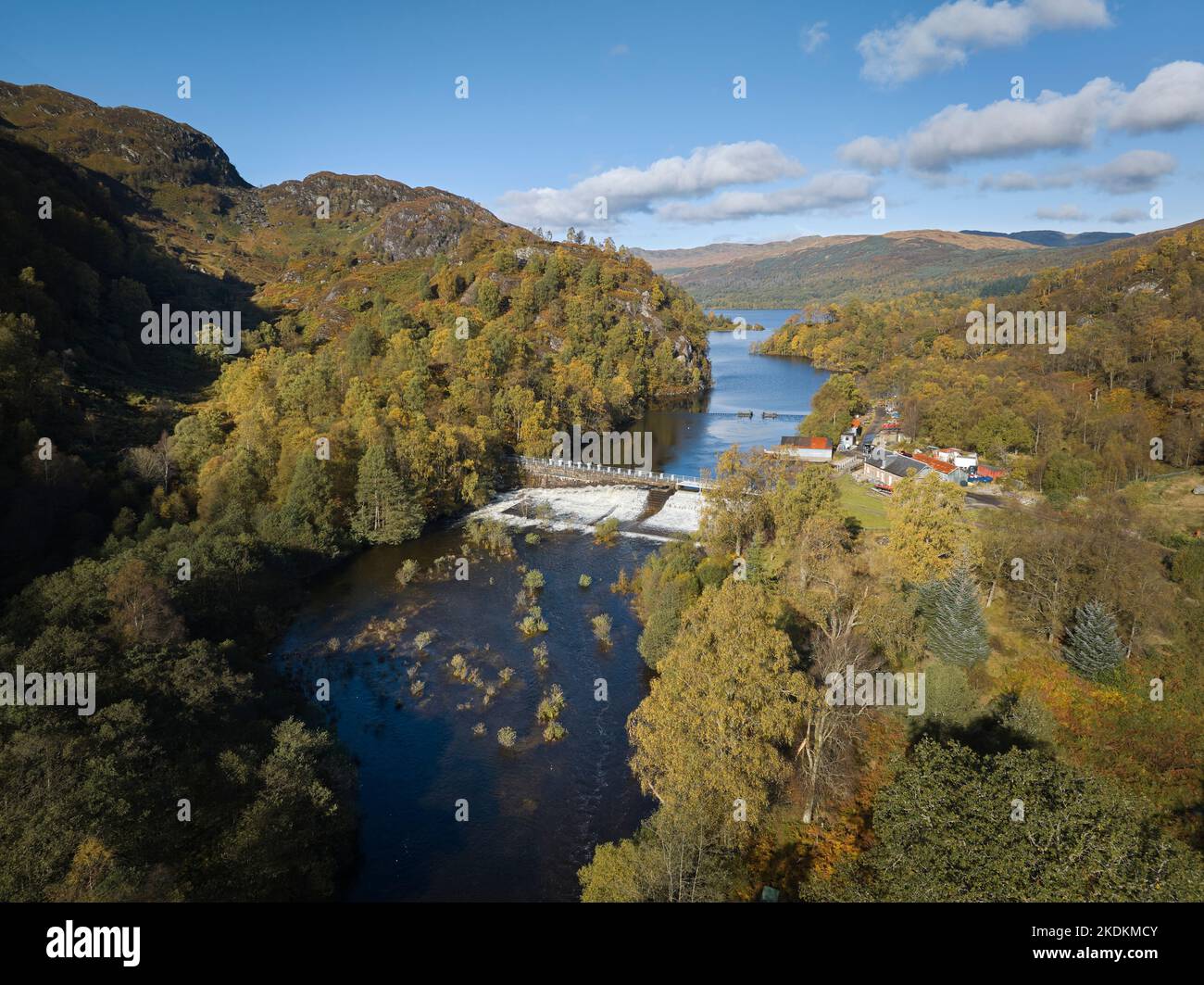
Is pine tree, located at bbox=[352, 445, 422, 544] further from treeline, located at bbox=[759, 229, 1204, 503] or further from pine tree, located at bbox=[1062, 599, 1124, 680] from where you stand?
treeline, located at bbox=[759, 229, 1204, 503]

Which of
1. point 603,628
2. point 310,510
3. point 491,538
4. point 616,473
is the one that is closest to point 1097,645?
point 603,628

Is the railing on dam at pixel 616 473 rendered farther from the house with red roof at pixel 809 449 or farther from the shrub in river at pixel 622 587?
the shrub in river at pixel 622 587

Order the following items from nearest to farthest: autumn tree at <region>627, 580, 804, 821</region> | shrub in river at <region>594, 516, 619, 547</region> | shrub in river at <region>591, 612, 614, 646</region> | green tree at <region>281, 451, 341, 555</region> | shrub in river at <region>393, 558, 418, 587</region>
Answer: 1. autumn tree at <region>627, 580, 804, 821</region>
2. shrub in river at <region>591, 612, 614, 646</region>
3. green tree at <region>281, 451, 341, 555</region>
4. shrub in river at <region>393, 558, 418, 587</region>
5. shrub in river at <region>594, 516, 619, 547</region>

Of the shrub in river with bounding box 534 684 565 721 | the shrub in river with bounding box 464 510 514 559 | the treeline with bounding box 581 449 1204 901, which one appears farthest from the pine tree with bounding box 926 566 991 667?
the shrub in river with bounding box 464 510 514 559

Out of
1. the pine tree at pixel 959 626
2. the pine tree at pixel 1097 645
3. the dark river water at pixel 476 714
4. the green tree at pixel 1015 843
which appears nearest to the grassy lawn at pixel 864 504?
the dark river water at pixel 476 714
